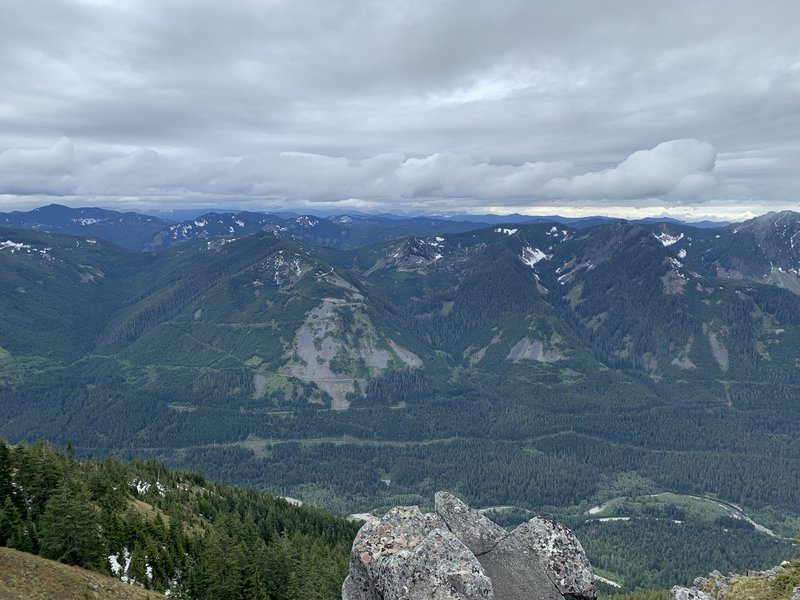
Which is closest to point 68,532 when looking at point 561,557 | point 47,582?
point 47,582

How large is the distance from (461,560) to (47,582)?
4659 cm

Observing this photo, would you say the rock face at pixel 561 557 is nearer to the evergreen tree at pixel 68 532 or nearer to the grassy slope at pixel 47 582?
the grassy slope at pixel 47 582

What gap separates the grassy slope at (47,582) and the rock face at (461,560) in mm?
34585

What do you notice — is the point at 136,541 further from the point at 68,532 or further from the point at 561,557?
the point at 561,557

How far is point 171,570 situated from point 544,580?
224 ft

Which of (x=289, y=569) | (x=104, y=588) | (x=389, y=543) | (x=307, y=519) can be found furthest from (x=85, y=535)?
(x=307, y=519)

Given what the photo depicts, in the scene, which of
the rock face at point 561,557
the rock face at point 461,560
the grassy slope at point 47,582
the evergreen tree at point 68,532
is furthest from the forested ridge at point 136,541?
the rock face at point 561,557

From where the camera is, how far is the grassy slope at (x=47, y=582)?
47.4m

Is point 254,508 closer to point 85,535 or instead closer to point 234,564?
point 234,564

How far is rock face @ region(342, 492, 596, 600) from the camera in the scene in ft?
97.6

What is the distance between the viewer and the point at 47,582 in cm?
5053

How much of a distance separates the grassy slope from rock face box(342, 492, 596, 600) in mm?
34585

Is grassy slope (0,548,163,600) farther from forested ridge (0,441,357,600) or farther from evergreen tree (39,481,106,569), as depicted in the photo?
evergreen tree (39,481,106,569)

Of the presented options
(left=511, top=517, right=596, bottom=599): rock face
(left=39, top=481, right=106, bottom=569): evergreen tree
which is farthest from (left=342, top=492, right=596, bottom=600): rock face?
(left=39, top=481, right=106, bottom=569): evergreen tree
